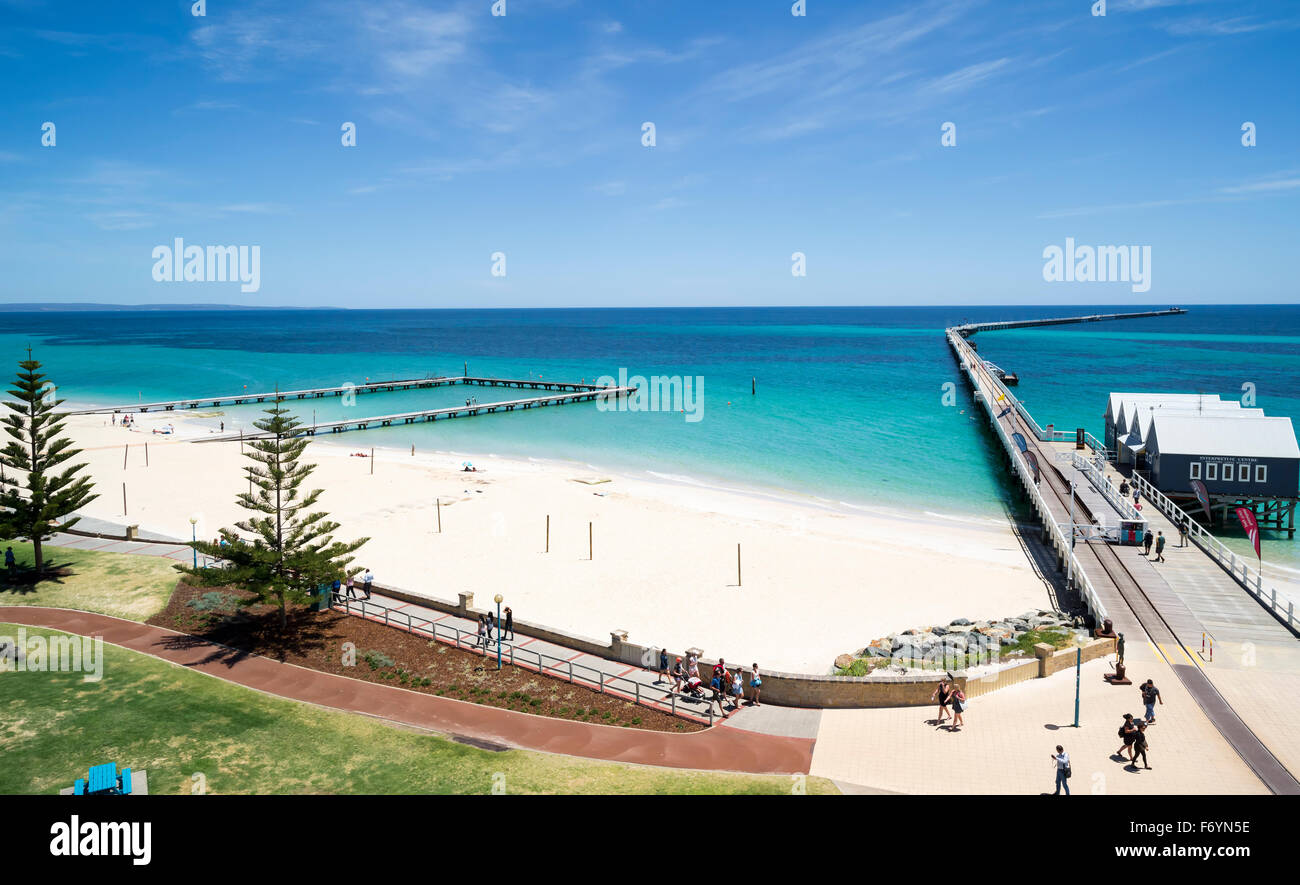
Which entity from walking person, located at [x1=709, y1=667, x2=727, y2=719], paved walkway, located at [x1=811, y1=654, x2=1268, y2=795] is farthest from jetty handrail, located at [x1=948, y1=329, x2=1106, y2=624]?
walking person, located at [x1=709, y1=667, x2=727, y2=719]

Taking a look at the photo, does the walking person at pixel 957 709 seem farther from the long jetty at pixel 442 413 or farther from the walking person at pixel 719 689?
the long jetty at pixel 442 413

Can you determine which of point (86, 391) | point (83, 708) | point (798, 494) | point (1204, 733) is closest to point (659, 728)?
point (1204, 733)

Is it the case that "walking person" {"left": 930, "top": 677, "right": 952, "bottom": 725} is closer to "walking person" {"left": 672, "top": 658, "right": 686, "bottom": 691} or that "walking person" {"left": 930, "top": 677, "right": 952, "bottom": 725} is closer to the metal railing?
the metal railing

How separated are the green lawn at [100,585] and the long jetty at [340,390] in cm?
4685

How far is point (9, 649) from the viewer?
19766 millimetres

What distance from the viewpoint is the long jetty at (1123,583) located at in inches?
622

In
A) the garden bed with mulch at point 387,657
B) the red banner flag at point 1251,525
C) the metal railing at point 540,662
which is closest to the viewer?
the garden bed with mulch at point 387,657

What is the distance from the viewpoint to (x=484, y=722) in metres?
16.6

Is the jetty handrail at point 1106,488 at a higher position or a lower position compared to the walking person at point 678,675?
higher

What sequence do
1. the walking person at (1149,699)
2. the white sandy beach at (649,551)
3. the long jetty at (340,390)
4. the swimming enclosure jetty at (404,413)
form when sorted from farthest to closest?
the long jetty at (340,390) → the swimming enclosure jetty at (404,413) → the white sandy beach at (649,551) → the walking person at (1149,699)

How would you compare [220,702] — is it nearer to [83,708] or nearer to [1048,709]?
[83,708]

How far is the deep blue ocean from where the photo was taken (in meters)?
49.9

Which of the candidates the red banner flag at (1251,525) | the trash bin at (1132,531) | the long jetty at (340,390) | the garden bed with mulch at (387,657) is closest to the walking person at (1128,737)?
the garden bed with mulch at (387,657)

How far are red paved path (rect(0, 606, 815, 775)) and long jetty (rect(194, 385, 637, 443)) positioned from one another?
39142 mm
